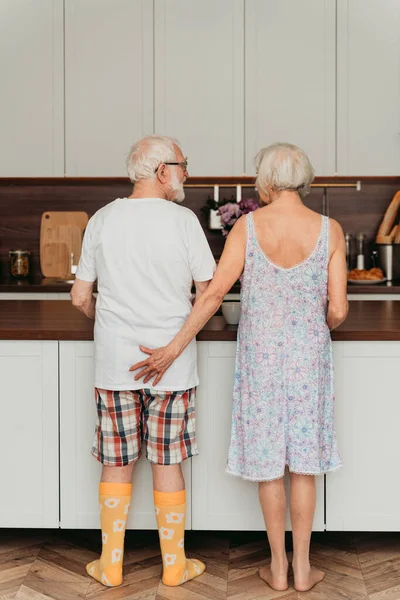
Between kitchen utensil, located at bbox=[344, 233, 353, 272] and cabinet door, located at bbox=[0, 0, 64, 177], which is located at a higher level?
cabinet door, located at bbox=[0, 0, 64, 177]

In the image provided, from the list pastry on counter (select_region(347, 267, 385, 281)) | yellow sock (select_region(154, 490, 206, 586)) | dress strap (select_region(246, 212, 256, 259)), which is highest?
dress strap (select_region(246, 212, 256, 259))

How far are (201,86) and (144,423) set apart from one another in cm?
262

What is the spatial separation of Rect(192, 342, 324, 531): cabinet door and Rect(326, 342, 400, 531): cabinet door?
0.28 ft

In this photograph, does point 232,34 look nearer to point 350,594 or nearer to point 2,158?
point 2,158

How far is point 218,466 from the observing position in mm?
2783

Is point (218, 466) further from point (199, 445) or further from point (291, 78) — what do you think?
point (291, 78)

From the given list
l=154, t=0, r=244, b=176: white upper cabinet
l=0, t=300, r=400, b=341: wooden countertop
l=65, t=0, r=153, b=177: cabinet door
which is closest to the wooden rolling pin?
l=154, t=0, r=244, b=176: white upper cabinet

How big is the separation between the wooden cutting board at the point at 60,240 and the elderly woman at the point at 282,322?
273 centimetres

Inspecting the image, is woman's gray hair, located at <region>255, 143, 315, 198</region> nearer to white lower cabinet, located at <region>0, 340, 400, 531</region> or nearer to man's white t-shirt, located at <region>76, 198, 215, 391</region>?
man's white t-shirt, located at <region>76, 198, 215, 391</region>

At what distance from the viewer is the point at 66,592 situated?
8.44 ft

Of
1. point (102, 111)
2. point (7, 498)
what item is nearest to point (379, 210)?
point (102, 111)

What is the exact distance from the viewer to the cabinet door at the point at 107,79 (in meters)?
4.65

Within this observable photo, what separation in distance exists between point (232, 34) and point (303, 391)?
9.12 feet

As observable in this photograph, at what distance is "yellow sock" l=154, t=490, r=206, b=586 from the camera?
2568mm
